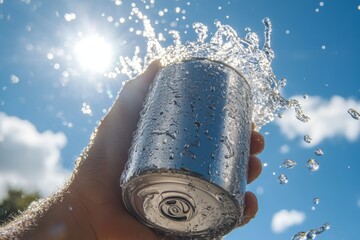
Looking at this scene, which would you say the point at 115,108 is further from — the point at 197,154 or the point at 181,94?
the point at 197,154

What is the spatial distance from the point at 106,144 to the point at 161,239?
59cm

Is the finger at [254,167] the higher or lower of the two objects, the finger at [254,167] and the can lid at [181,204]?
the higher

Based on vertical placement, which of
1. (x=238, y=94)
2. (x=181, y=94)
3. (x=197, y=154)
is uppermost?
(x=238, y=94)

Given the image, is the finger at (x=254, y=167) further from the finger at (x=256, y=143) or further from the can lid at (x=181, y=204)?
the can lid at (x=181, y=204)

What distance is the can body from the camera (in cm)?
190

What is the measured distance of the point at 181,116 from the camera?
6.57 ft

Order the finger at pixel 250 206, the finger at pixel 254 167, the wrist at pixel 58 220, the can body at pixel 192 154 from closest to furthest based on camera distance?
Answer: the can body at pixel 192 154
the wrist at pixel 58 220
the finger at pixel 250 206
the finger at pixel 254 167

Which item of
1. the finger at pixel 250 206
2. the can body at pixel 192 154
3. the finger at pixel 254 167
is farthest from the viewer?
the finger at pixel 254 167

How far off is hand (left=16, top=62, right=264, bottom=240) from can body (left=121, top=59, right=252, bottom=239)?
19 centimetres

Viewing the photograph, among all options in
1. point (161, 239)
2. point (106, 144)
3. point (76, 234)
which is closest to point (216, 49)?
point (106, 144)

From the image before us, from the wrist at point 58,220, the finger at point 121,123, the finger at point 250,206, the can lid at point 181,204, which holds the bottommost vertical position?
the wrist at point 58,220

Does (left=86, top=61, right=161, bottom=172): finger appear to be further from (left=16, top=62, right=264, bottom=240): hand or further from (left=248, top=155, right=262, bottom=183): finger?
(left=248, top=155, right=262, bottom=183): finger

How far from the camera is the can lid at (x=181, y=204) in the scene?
1.93 metres

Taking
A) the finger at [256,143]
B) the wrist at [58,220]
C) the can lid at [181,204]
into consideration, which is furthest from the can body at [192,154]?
the wrist at [58,220]
